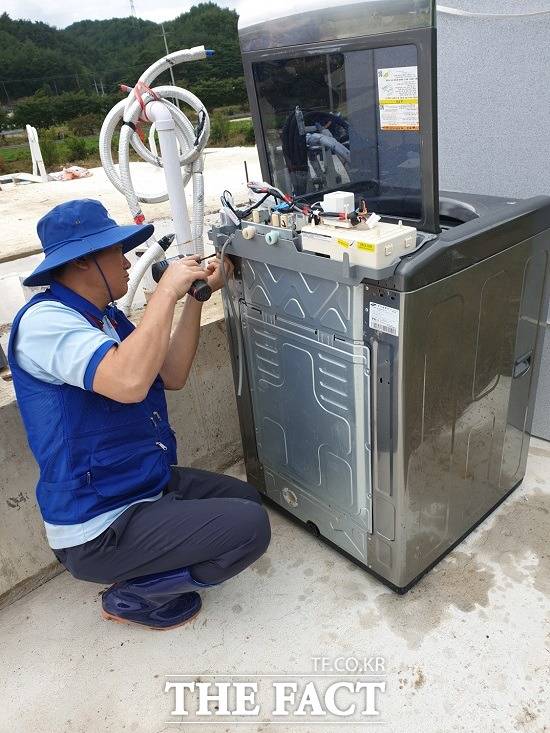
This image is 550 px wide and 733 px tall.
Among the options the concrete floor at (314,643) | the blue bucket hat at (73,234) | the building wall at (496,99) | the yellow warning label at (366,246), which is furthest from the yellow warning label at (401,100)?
the concrete floor at (314,643)

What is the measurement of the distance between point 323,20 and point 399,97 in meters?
0.32

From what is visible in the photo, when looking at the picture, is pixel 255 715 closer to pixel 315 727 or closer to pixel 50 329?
pixel 315 727

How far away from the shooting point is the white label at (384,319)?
1330 millimetres

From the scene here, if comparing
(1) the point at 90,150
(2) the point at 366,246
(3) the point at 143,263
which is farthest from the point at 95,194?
(1) the point at 90,150

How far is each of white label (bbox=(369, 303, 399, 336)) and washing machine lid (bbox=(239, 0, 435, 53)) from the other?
0.65 m

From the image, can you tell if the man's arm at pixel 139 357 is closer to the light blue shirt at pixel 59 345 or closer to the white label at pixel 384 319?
the light blue shirt at pixel 59 345

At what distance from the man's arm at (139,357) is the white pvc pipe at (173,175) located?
632 millimetres

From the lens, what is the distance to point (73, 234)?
1.40 metres

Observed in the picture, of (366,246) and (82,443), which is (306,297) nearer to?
(366,246)

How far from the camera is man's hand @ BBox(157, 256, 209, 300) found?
145cm

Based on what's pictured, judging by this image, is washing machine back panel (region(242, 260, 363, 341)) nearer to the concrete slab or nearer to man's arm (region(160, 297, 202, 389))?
man's arm (region(160, 297, 202, 389))

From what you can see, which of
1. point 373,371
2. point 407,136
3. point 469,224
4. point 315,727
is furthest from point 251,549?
point 407,136

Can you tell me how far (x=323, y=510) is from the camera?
6.20 feet

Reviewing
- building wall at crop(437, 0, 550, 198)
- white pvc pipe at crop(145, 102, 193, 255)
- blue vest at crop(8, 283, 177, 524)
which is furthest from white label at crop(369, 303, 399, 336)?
building wall at crop(437, 0, 550, 198)
